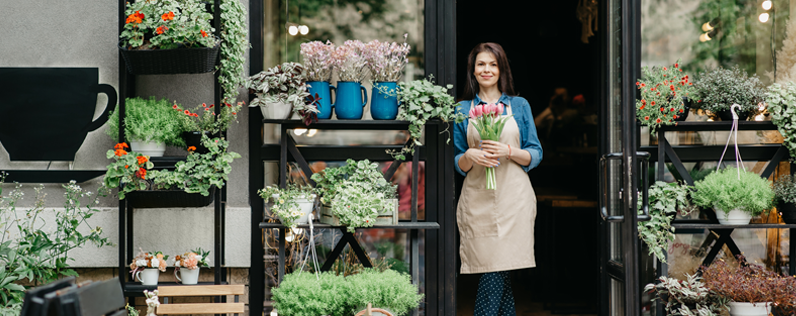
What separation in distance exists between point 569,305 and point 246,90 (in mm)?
3394

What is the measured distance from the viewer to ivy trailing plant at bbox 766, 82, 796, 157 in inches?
156

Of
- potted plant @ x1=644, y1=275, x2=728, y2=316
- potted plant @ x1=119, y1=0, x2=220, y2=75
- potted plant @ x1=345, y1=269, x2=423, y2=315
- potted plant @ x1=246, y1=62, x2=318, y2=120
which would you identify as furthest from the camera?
potted plant @ x1=644, y1=275, x2=728, y2=316

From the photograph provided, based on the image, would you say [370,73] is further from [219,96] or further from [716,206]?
[716,206]

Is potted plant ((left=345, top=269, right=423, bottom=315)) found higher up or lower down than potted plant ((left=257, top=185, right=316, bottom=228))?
lower down

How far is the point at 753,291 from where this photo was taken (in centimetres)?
366

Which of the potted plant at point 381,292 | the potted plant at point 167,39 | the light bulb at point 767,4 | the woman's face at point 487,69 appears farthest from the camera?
the light bulb at point 767,4

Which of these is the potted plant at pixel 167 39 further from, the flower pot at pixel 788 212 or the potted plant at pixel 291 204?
the flower pot at pixel 788 212

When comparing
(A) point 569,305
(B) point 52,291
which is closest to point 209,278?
(B) point 52,291

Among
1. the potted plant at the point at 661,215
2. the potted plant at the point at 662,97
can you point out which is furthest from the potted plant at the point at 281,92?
the potted plant at the point at 661,215

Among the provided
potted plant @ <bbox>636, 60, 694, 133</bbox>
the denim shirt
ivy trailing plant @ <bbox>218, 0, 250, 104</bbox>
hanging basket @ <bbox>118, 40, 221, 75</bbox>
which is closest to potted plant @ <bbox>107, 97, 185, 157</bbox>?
hanging basket @ <bbox>118, 40, 221, 75</bbox>

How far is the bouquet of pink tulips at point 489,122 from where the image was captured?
377 centimetres

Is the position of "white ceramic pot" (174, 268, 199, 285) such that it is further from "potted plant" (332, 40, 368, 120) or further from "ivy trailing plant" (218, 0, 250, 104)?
"potted plant" (332, 40, 368, 120)

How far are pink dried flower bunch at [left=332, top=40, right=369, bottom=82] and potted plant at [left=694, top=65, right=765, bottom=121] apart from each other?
227cm

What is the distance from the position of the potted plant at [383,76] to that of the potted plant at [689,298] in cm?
204
